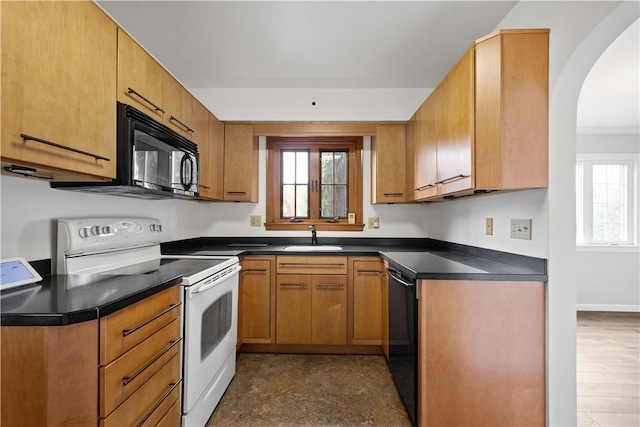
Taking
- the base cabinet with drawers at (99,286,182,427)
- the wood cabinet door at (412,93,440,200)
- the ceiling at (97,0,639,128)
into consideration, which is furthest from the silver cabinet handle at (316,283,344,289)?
the ceiling at (97,0,639,128)

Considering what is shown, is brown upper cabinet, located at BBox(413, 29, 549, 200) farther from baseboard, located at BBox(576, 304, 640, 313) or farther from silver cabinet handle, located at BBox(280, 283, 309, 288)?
baseboard, located at BBox(576, 304, 640, 313)

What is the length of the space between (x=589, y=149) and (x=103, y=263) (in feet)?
17.7

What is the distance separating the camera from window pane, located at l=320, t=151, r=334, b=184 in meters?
3.29

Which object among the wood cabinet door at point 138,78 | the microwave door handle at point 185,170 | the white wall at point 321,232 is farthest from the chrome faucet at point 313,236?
the wood cabinet door at point 138,78

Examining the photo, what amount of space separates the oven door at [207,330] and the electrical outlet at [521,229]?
1.78m

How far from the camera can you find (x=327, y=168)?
3.30 m

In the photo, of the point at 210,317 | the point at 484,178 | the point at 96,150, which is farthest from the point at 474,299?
the point at 96,150

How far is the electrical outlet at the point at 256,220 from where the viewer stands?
320cm

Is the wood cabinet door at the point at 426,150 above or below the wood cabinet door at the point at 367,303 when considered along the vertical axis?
above

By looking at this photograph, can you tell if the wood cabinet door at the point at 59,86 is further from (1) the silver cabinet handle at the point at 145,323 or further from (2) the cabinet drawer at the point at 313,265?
(2) the cabinet drawer at the point at 313,265

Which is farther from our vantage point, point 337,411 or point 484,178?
point 337,411

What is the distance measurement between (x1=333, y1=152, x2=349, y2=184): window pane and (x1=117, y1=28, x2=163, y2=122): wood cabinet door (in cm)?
186

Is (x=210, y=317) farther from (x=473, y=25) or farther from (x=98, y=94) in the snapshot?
(x=473, y=25)

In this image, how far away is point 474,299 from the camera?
1556 mm
